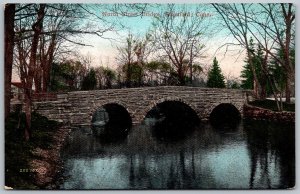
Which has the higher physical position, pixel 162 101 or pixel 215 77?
pixel 215 77

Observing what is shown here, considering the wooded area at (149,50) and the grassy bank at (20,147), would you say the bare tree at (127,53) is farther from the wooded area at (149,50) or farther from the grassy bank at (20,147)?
the grassy bank at (20,147)

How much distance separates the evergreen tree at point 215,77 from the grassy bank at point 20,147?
195 cm

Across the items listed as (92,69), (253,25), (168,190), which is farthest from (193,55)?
(168,190)

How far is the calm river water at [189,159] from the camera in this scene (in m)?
5.38

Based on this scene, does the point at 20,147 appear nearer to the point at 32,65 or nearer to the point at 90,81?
the point at 32,65

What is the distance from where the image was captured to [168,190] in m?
5.29

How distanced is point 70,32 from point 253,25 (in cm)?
209

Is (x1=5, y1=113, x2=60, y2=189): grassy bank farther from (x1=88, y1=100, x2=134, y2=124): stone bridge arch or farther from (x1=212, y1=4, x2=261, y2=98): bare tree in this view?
(x1=212, y1=4, x2=261, y2=98): bare tree

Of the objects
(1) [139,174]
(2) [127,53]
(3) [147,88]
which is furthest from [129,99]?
(1) [139,174]

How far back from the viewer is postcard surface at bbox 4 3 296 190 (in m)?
5.39

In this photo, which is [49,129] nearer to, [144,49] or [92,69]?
[92,69]

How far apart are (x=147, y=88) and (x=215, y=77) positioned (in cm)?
83

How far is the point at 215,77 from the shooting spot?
18.4 feet

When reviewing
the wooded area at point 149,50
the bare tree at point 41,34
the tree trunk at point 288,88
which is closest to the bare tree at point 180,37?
the wooded area at point 149,50
